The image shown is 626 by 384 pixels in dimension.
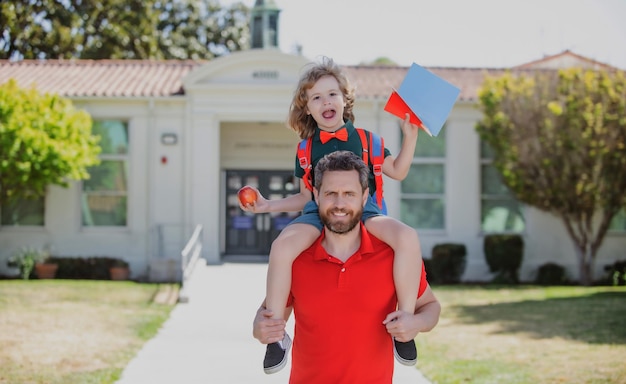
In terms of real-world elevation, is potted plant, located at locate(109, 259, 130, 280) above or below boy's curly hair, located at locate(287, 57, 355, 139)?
below

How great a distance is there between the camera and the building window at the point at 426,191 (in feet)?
65.7

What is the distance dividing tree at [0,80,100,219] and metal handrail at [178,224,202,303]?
282cm

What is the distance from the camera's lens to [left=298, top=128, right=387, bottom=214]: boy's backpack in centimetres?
421

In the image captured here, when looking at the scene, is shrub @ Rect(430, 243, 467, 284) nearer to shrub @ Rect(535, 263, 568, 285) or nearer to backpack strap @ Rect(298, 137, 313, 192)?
shrub @ Rect(535, 263, 568, 285)

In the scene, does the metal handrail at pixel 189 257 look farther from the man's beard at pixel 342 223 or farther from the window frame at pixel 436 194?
the man's beard at pixel 342 223

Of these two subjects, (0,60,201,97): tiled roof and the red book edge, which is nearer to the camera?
the red book edge

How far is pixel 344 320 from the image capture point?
344 centimetres

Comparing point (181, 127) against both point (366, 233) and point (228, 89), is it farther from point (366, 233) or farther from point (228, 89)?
point (366, 233)

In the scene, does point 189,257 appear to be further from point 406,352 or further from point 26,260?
point 406,352

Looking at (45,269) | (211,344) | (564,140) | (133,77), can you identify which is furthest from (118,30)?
(211,344)

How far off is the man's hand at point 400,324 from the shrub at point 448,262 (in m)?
15.7

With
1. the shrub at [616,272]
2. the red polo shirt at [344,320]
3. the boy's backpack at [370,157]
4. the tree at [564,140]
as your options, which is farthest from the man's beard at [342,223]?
the shrub at [616,272]

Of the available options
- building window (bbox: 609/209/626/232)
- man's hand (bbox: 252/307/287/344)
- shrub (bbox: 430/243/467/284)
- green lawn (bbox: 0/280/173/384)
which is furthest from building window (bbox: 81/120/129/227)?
man's hand (bbox: 252/307/287/344)

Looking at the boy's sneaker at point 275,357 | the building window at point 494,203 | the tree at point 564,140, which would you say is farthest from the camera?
the building window at point 494,203
